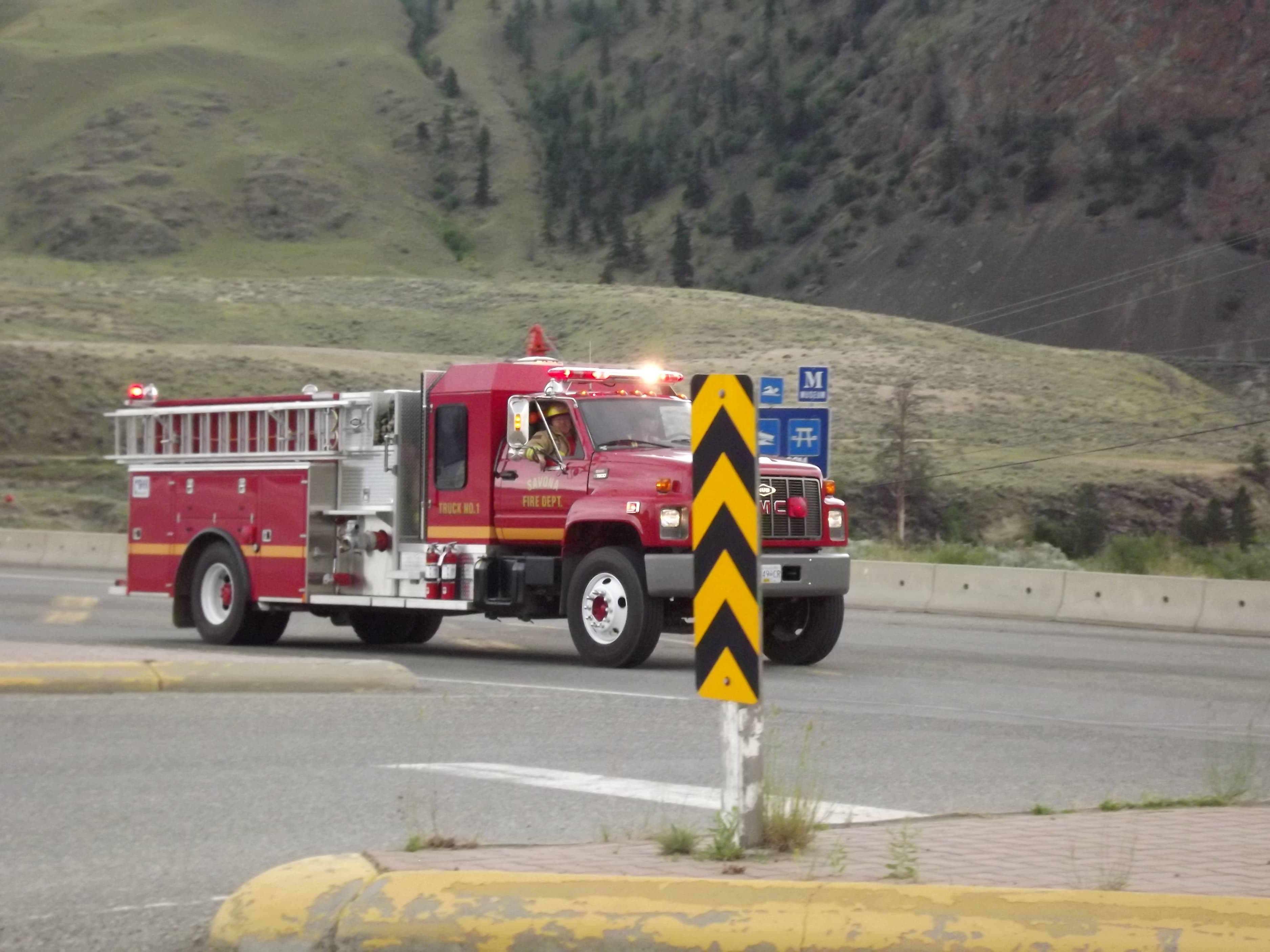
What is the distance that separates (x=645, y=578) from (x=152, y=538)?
6288 mm

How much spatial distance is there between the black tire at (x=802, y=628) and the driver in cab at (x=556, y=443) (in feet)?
7.32

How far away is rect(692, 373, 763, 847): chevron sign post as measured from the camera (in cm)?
659

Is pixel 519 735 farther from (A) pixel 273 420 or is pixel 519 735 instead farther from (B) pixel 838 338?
(B) pixel 838 338

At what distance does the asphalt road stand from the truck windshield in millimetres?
2012

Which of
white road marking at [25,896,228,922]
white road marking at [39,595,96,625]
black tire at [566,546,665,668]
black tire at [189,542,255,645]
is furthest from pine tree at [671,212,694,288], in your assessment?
white road marking at [25,896,228,922]

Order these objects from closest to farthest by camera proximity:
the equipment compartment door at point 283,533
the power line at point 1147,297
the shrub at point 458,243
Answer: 1. the equipment compartment door at point 283,533
2. the power line at point 1147,297
3. the shrub at point 458,243

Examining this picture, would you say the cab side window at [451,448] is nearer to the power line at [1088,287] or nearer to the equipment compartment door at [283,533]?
the equipment compartment door at [283,533]

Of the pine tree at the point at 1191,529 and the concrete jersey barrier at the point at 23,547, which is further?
the pine tree at the point at 1191,529

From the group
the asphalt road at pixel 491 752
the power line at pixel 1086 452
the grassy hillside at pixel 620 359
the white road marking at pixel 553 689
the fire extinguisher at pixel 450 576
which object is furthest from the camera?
the grassy hillside at pixel 620 359

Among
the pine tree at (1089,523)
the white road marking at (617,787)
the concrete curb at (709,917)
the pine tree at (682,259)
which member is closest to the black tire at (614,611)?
the white road marking at (617,787)

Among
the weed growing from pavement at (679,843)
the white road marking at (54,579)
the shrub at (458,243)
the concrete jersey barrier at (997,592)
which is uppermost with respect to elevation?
the shrub at (458,243)

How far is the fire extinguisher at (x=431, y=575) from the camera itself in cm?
1719

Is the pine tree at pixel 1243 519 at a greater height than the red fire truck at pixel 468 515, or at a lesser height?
lesser

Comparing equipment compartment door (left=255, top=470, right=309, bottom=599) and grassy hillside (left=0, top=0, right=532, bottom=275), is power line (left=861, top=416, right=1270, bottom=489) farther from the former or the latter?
grassy hillside (left=0, top=0, right=532, bottom=275)
